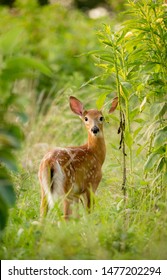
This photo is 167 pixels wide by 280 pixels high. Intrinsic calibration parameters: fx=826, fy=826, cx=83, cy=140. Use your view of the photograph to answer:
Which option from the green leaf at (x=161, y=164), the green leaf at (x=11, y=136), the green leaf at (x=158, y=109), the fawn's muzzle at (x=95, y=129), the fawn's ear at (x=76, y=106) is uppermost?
the green leaf at (x=11, y=136)

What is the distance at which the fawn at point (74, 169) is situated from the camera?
660cm

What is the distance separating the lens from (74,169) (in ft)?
22.5

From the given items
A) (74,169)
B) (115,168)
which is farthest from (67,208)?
(115,168)

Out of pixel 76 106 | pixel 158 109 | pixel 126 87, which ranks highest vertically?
pixel 126 87

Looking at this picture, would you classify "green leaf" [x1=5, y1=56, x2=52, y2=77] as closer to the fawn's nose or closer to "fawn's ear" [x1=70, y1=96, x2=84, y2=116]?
the fawn's nose

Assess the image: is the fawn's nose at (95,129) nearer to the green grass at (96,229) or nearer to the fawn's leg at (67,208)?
the green grass at (96,229)

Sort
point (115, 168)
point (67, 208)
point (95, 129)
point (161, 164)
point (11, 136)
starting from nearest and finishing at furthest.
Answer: point (11, 136), point (161, 164), point (67, 208), point (115, 168), point (95, 129)

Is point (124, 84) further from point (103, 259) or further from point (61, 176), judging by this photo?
point (103, 259)

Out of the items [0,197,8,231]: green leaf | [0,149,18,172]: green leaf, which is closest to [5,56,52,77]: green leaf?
[0,149,18,172]: green leaf

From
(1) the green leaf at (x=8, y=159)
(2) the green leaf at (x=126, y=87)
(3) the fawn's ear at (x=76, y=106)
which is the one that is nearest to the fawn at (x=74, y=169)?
(3) the fawn's ear at (x=76, y=106)

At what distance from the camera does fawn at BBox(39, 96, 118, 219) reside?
6.60 m

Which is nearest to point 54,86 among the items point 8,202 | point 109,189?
point 109,189

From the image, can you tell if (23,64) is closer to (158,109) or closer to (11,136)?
(11,136)

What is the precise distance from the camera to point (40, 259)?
211 inches
